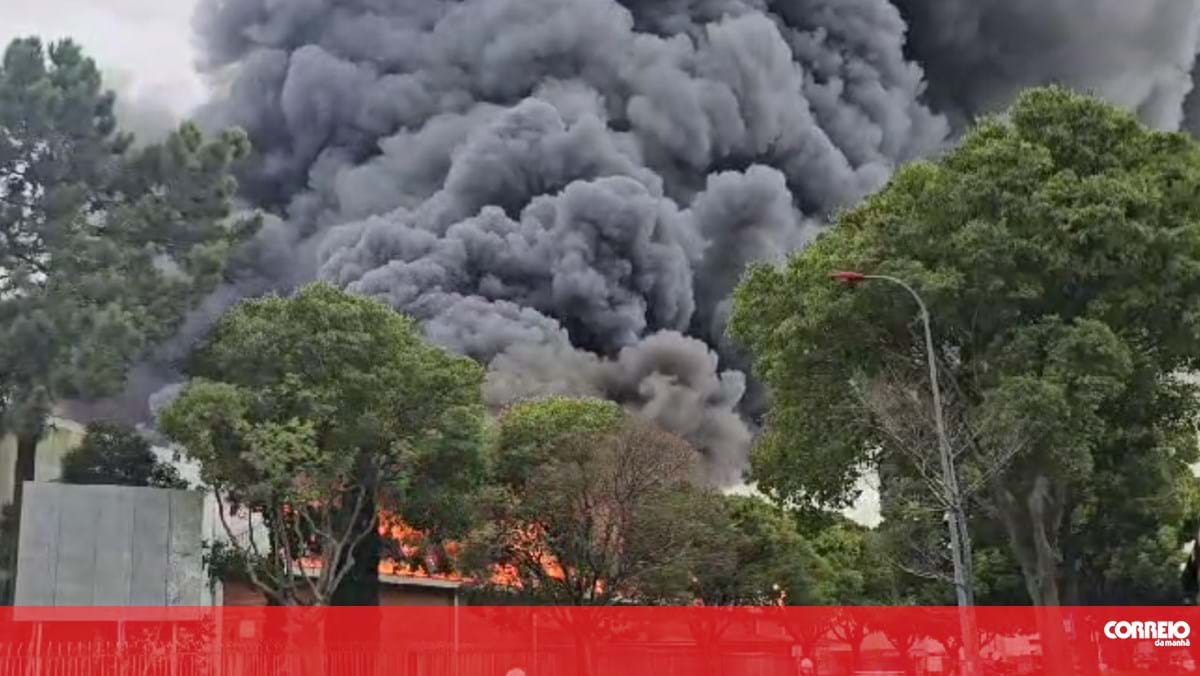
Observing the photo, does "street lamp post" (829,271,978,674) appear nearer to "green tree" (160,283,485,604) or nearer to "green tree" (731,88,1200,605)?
"green tree" (731,88,1200,605)

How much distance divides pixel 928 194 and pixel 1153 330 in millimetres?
5378

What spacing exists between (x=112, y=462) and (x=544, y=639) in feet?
48.3

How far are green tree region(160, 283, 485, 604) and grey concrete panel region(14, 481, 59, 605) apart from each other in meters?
2.95

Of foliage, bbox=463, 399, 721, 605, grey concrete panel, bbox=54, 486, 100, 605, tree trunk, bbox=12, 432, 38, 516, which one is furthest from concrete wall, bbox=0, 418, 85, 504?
foliage, bbox=463, 399, 721, 605

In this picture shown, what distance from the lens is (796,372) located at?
2614cm

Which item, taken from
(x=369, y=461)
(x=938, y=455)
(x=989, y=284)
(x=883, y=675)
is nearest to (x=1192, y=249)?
(x=989, y=284)

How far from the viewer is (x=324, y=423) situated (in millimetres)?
27328

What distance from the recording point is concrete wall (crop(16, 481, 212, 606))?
25.0 metres

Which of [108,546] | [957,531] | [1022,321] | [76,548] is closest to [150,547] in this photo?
[108,546]

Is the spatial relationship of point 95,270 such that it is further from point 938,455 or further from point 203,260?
point 938,455

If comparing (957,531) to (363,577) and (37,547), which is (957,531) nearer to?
(363,577)

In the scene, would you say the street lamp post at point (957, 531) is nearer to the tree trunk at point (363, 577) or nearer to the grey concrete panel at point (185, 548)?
the tree trunk at point (363, 577)

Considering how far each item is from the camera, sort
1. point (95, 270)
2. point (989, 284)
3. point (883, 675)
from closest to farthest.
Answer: point (989, 284), point (95, 270), point (883, 675)

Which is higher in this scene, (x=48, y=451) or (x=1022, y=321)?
(x=1022, y=321)
